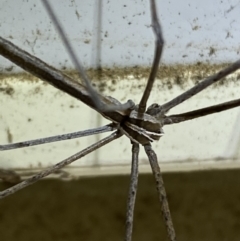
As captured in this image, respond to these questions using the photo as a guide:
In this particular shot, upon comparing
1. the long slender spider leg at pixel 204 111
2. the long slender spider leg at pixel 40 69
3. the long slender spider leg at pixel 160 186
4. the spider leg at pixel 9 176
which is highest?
the spider leg at pixel 9 176

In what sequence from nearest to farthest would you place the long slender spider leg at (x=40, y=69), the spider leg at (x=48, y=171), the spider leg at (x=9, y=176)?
the long slender spider leg at (x=40, y=69), the spider leg at (x=48, y=171), the spider leg at (x=9, y=176)

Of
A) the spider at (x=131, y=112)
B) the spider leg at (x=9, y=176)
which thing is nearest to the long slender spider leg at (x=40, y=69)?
the spider at (x=131, y=112)

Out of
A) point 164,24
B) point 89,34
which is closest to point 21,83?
point 89,34

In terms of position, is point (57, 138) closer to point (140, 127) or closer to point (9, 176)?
point (140, 127)

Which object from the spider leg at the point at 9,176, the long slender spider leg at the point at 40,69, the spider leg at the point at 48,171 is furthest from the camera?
the spider leg at the point at 9,176

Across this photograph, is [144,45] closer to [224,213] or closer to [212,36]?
[212,36]

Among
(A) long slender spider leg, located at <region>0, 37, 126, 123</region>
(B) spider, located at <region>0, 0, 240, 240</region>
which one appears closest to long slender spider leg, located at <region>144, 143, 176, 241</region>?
(B) spider, located at <region>0, 0, 240, 240</region>

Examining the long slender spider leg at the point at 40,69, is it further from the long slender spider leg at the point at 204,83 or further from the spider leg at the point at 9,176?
the spider leg at the point at 9,176

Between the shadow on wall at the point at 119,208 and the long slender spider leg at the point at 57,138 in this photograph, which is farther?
the shadow on wall at the point at 119,208

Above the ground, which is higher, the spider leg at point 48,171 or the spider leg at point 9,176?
the spider leg at point 9,176

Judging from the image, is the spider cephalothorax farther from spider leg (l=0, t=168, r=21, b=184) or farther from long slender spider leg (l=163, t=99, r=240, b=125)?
spider leg (l=0, t=168, r=21, b=184)
